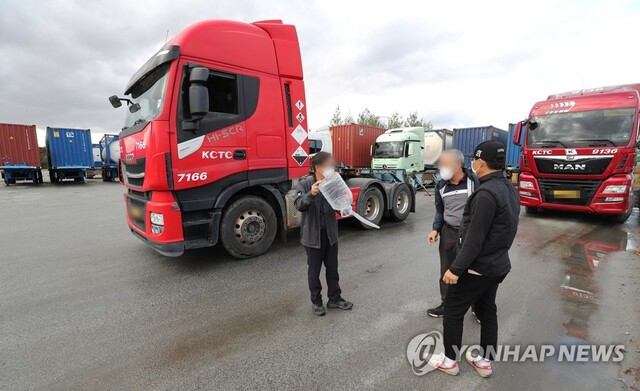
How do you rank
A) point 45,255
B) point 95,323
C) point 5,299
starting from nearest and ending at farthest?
point 95,323, point 5,299, point 45,255

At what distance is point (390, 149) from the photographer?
10.6 meters

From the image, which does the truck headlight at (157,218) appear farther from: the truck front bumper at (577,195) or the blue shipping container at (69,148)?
the blue shipping container at (69,148)

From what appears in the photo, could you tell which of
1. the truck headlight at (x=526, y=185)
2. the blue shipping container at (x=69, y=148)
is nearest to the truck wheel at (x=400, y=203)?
the truck headlight at (x=526, y=185)

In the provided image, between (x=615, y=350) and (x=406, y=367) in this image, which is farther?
(x=615, y=350)

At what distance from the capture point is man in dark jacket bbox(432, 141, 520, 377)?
187cm

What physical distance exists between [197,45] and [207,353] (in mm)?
3493

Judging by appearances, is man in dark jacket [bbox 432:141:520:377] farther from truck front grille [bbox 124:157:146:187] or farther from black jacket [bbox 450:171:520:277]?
truck front grille [bbox 124:157:146:187]

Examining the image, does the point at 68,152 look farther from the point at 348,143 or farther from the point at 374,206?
the point at 374,206

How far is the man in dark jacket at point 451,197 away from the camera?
2664 millimetres

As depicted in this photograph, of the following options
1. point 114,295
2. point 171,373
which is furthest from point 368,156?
point 171,373

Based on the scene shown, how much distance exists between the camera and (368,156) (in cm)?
1132

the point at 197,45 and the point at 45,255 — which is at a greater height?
the point at 197,45

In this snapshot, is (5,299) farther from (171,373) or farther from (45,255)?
(171,373)

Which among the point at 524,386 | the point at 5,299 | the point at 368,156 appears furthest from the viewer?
the point at 368,156
